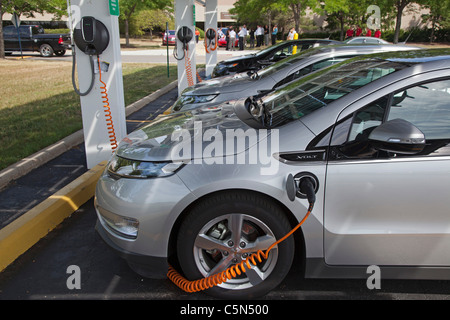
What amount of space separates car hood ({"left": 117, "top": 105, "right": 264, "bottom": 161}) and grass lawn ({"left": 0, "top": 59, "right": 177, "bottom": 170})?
266 cm

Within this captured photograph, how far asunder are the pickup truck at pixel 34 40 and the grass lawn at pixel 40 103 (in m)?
6.82

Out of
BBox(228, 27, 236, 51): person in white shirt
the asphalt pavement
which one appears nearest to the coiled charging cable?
the asphalt pavement

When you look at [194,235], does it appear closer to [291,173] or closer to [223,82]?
[291,173]

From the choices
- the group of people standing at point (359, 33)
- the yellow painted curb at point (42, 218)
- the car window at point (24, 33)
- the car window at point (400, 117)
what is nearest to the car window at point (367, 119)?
the car window at point (400, 117)

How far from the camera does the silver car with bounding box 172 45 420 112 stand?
552 cm

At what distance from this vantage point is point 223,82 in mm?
6145

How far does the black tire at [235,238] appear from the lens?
2463 mm

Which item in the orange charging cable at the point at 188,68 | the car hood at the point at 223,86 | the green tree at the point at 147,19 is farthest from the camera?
the green tree at the point at 147,19

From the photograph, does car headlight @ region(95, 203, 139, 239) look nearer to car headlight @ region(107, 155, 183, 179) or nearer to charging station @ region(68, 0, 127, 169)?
car headlight @ region(107, 155, 183, 179)

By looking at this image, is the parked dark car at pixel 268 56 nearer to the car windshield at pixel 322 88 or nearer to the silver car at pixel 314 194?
the car windshield at pixel 322 88

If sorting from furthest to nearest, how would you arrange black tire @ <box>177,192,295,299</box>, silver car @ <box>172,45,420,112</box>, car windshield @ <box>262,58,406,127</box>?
silver car @ <box>172,45,420,112</box> < car windshield @ <box>262,58,406,127</box> < black tire @ <box>177,192,295,299</box>

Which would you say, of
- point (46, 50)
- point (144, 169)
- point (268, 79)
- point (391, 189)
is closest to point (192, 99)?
point (268, 79)

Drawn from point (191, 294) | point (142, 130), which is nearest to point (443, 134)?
point (191, 294)
